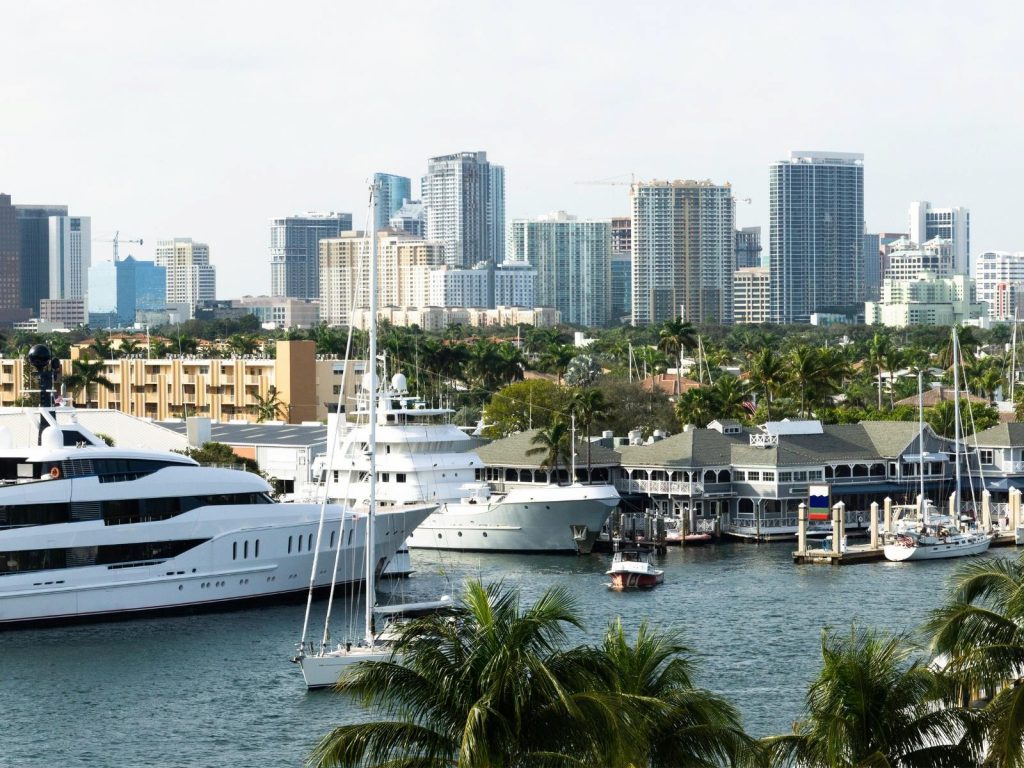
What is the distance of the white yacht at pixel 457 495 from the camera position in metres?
67.8

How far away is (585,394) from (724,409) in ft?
40.0

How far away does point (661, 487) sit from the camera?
74.8 metres

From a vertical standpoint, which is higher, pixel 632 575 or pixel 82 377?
pixel 82 377

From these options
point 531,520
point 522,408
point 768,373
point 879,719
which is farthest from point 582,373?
point 879,719

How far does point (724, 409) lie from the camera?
8750cm

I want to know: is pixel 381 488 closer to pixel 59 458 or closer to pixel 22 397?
pixel 59 458

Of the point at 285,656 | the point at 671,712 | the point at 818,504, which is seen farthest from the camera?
the point at 818,504

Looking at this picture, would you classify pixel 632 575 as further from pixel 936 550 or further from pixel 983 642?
pixel 983 642

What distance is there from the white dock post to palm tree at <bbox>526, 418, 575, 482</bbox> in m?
13.0

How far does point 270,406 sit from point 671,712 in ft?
301

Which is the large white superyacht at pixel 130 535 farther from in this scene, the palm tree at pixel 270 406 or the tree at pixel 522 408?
the palm tree at pixel 270 406

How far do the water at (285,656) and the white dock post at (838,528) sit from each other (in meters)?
1.67

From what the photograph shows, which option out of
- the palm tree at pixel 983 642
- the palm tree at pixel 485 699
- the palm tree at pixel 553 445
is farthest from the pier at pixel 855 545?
the palm tree at pixel 485 699

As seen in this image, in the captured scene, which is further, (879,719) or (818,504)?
(818,504)
